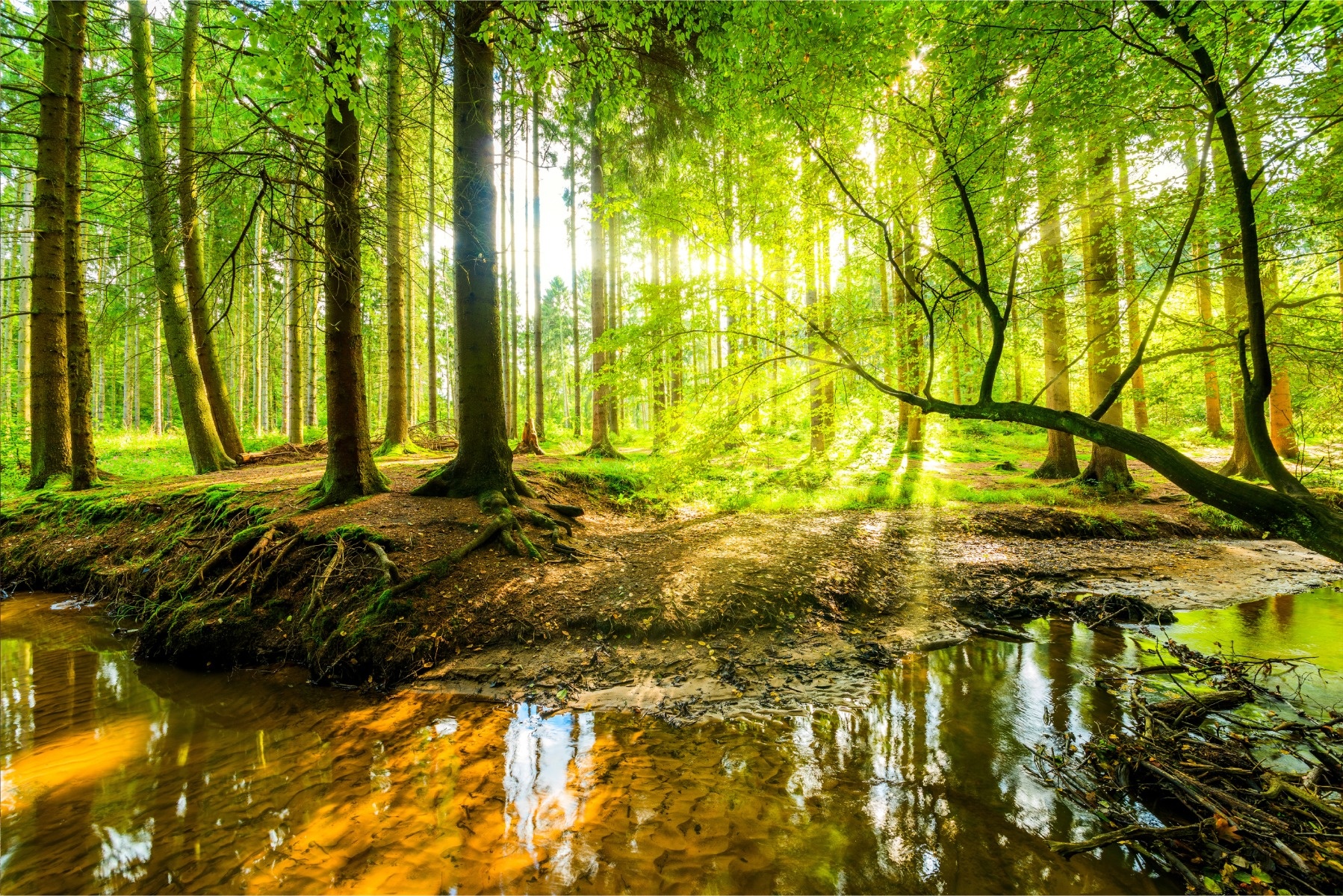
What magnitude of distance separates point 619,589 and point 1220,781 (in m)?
4.76

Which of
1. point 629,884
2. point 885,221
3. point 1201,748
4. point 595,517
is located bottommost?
point 629,884

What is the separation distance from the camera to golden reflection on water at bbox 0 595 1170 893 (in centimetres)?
240

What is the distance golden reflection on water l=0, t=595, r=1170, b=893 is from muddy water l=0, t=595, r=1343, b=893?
13mm

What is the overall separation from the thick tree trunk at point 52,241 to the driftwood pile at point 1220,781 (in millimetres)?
14045

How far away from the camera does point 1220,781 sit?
8.70 feet

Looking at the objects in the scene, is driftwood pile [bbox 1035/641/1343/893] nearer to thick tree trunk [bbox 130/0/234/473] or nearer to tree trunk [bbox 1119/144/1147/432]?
tree trunk [bbox 1119/144/1147/432]

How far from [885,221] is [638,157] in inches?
369

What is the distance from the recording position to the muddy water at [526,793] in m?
2.40

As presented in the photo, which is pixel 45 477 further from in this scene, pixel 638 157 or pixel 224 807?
pixel 638 157

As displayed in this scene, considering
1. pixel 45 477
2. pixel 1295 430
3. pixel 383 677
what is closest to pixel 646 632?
pixel 383 677

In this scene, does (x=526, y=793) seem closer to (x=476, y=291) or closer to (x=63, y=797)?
(x=63, y=797)

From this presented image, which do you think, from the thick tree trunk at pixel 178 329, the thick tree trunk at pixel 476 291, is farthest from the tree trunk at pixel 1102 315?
the thick tree trunk at pixel 178 329

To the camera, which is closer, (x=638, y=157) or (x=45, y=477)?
(x=45, y=477)

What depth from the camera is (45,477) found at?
8.21m
